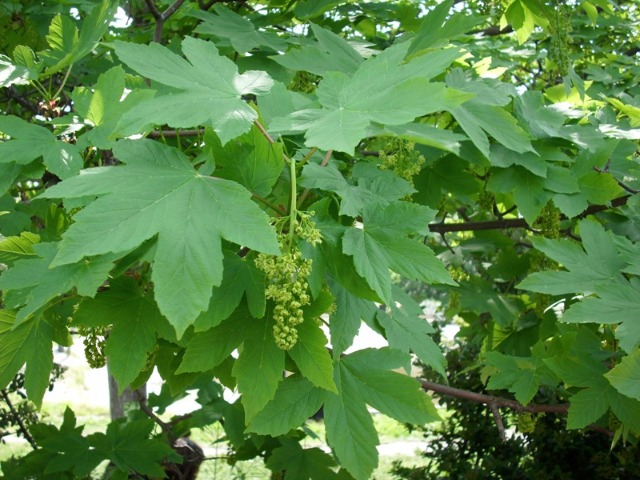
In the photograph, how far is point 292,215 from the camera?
1.55m

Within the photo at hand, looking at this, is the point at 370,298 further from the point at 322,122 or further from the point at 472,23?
the point at 472,23

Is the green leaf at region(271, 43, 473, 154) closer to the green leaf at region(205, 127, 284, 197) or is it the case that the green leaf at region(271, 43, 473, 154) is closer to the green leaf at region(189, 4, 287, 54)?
the green leaf at region(205, 127, 284, 197)

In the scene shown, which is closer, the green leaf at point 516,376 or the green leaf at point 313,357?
the green leaf at point 313,357

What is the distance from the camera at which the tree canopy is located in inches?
58.3

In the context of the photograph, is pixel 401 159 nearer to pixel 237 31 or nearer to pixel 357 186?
pixel 357 186

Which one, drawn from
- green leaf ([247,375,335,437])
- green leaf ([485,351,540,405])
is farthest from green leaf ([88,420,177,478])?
green leaf ([247,375,335,437])

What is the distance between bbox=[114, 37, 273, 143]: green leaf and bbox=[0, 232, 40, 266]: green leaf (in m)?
0.63

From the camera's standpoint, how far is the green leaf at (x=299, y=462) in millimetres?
3568

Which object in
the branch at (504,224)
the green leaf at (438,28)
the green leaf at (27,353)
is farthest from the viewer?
the branch at (504,224)

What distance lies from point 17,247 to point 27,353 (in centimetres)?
28

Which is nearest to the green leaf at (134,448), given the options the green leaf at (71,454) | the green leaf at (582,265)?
the green leaf at (71,454)

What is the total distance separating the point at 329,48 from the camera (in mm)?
2350

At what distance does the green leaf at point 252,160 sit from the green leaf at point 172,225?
17cm

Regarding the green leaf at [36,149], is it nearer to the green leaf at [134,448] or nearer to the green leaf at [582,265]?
the green leaf at [582,265]
